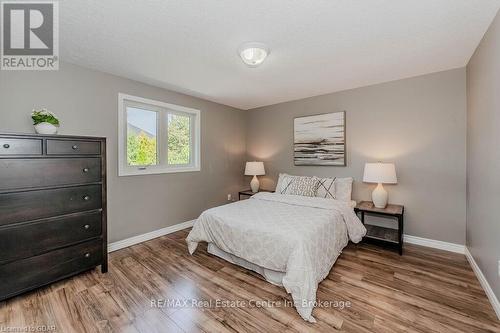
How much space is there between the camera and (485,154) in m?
1.95

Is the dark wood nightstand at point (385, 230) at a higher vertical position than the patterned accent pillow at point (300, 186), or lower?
lower

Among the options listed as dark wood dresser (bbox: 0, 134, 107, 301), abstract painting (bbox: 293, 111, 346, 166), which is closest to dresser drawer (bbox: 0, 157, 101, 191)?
dark wood dresser (bbox: 0, 134, 107, 301)

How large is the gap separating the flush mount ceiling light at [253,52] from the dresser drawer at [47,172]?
183cm

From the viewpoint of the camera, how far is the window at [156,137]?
303cm

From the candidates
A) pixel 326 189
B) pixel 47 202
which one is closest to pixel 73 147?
pixel 47 202

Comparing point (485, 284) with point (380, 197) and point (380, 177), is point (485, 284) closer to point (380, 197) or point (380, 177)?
point (380, 197)

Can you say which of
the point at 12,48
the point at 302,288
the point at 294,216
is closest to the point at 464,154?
the point at 294,216

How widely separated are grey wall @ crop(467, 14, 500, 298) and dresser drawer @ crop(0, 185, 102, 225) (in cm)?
356

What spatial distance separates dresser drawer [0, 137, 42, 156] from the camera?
1691 millimetres

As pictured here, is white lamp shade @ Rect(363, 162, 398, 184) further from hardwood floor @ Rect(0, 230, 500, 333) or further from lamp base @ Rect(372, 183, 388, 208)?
hardwood floor @ Rect(0, 230, 500, 333)

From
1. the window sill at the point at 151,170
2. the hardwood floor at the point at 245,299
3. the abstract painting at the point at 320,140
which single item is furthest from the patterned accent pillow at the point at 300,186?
the window sill at the point at 151,170

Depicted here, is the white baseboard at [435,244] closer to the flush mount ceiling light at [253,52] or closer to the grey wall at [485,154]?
the grey wall at [485,154]

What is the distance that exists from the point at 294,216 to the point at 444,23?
2.18 m

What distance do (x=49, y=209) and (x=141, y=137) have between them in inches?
61.3
